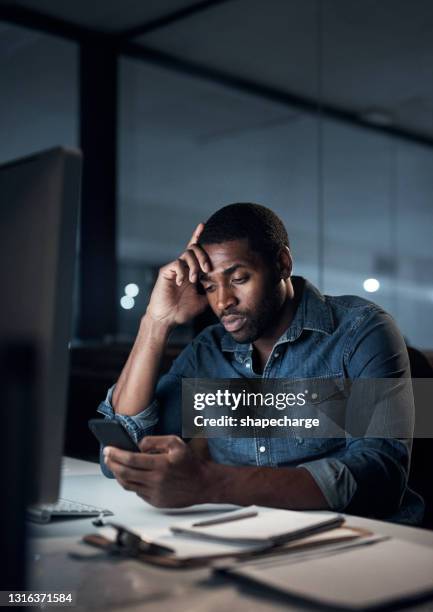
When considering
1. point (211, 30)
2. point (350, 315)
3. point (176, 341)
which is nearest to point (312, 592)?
point (350, 315)

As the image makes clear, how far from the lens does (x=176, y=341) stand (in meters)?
3.42

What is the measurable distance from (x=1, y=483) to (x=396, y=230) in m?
3.65

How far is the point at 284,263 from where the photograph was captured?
198 cm

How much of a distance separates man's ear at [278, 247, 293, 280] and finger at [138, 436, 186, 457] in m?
0.81

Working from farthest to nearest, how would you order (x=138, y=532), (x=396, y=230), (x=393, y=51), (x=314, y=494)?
(x=396, y=230) → (x=393, y=51) → (x=314, y=494) → (x=138, y=532)

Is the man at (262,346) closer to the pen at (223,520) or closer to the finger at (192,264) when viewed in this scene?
the finger at (192,264)

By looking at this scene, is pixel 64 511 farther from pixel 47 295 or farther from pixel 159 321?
pixel 159 321

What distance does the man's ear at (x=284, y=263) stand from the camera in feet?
6.43

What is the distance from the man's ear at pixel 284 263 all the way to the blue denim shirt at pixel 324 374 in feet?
0.16

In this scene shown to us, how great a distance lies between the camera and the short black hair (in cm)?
191

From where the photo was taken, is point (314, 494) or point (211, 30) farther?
point (211, 30)

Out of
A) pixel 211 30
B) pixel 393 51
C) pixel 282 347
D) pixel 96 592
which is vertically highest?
pixel 211 30

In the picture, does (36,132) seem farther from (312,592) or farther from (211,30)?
(312,592)

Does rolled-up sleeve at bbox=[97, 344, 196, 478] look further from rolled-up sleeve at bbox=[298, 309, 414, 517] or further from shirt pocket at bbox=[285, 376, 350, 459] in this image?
rolled-up sleeve at bbox=[298, 309, 414, 517]
